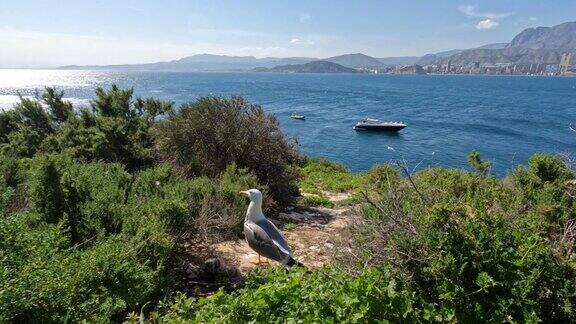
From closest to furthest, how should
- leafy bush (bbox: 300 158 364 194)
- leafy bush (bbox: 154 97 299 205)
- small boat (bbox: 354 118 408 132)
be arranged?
leafy bush (bbox: 154 97 299 205) < leafy bush (bbox: 300 158 364 194) < small boat (bbox: 354 118 408 132)

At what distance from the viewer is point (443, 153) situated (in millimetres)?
36062

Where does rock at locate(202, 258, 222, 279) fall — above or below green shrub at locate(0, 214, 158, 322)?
below

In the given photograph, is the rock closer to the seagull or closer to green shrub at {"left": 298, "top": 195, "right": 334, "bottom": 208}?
the seagull

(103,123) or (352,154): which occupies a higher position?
(103,123)

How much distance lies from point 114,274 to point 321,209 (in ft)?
23.4

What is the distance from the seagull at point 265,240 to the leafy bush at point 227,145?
4.05 meters

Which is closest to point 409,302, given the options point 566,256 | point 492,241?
point 492,241

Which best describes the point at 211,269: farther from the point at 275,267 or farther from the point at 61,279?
the point at 61,279

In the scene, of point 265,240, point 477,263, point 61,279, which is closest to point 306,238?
point 265,240

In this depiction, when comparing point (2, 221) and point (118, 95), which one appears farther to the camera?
point (118, 95)

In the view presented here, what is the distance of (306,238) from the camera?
27.5 ft

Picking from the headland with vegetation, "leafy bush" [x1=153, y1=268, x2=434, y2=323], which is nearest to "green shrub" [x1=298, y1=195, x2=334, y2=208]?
the headland with vegetation

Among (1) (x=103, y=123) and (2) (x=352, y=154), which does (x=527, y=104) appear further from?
(1) (x=103, y=123)

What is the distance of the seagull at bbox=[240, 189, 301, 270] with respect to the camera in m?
5.99
